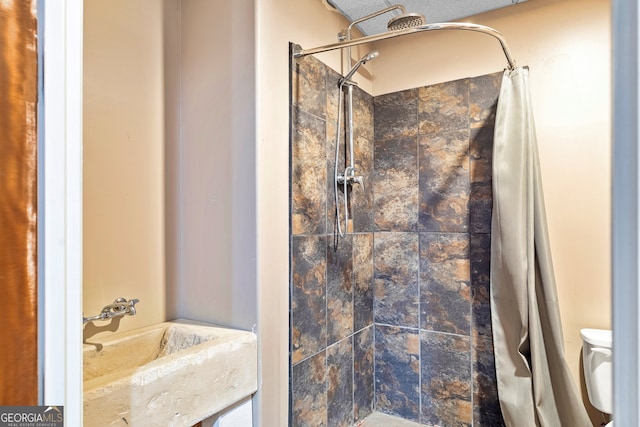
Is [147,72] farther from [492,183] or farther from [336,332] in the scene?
[492,183]

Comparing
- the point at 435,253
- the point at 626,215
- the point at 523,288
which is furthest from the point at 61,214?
the point at 435,253

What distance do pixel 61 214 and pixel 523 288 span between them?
1.86m

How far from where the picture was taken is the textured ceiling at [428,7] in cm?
196

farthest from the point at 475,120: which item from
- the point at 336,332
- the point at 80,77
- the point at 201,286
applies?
the point at 80,77

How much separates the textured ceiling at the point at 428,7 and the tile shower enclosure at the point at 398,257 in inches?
14.3

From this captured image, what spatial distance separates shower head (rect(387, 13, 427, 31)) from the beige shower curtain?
600mm

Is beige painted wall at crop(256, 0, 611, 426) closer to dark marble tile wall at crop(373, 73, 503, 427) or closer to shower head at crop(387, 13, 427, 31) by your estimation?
dark marble tile wall at crop(373, 73, 503, 427)

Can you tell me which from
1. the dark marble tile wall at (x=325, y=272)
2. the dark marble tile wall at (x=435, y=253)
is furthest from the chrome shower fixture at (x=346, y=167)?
the dark marble tile wall at (x=435, y=253)

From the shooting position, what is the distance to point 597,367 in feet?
5.47

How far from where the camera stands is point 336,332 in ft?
6.48

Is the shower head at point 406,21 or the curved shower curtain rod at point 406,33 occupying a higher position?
the shower head at point 406,21

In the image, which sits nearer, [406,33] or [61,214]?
[61,214]

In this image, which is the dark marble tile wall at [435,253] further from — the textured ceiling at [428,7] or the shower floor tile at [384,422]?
the textured ceiling at [428,7]

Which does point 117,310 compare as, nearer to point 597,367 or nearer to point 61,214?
point 61,214
